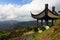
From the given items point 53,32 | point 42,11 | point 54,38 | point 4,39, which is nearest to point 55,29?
point 53,32

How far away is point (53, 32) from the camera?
63.0 ft

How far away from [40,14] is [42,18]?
86 centimetres

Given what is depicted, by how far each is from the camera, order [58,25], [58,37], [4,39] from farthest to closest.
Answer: [4,39] → [58,25] → [58,37]

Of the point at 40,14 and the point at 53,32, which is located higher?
the point at 53,32

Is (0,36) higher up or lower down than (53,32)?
lower down

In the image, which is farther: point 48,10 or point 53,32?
point 48,10

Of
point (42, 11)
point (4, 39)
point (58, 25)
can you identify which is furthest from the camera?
point (42, 11)

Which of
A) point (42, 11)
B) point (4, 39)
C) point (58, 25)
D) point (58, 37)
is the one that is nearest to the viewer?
point (58, 37)

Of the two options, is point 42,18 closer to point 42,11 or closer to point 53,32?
point 42,11

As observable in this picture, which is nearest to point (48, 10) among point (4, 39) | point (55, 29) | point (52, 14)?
point (52, 14)

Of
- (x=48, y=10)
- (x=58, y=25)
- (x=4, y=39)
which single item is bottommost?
(x=4, y=39)

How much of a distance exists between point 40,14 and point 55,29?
80.7ft

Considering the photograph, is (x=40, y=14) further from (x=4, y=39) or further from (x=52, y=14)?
(x=4, y=39)

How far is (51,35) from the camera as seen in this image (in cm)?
1888
